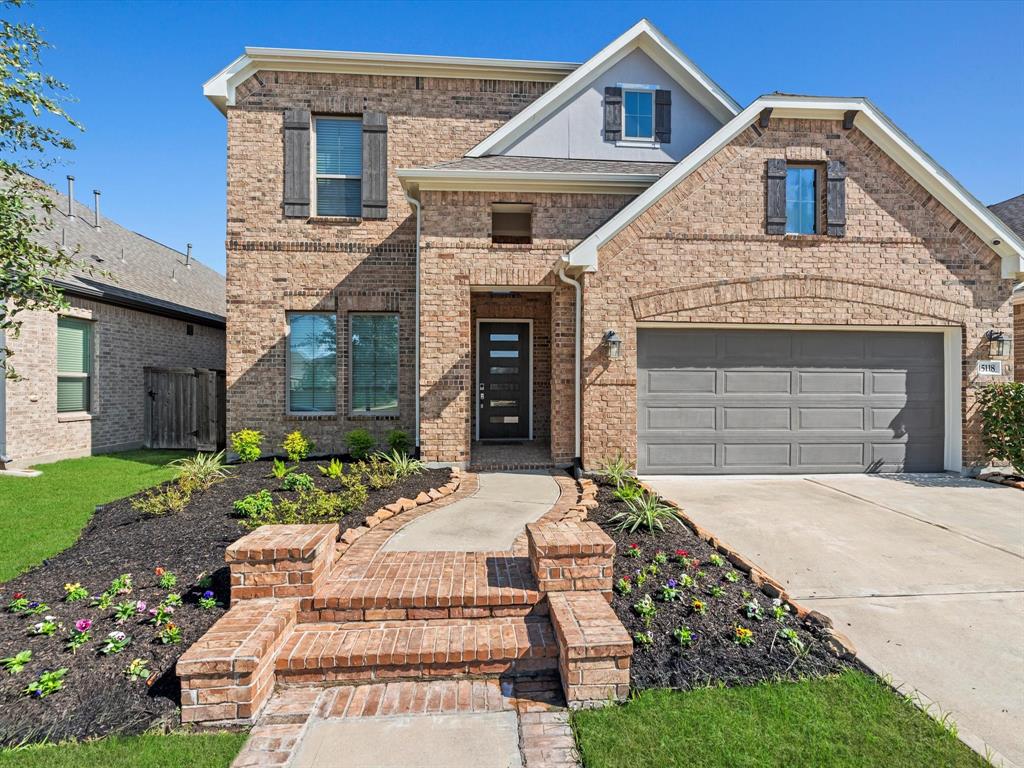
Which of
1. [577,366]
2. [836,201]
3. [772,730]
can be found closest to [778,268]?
[836,201]

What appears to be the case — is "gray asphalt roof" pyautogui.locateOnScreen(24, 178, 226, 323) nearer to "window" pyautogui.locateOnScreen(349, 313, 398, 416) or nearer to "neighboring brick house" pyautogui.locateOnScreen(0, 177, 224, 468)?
"neighboring brick house" pyautogui.locateOnScreen(0, 177, 224, 468)

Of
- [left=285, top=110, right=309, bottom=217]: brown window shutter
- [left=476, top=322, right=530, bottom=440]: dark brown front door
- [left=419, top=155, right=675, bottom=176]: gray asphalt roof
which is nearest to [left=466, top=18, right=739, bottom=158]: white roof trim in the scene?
[left=419, top=155, right=675, bottom=176]: gray asphalt roof

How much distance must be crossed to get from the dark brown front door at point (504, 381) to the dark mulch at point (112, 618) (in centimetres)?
450

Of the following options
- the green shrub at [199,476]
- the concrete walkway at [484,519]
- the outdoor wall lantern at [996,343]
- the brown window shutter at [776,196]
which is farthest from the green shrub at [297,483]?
the outdoor wall lantern at [996,343]

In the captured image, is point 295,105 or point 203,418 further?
point 203,418

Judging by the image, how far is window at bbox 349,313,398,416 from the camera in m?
9.70

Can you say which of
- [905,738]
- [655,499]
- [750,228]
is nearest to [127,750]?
[905,738]

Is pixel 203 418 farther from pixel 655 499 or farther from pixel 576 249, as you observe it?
pixel 655 499

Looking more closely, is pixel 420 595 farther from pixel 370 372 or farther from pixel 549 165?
pixel 549 165

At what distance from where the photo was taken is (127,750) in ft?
8.37

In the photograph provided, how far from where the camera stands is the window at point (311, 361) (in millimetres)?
9680

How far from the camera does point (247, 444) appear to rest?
8.98m

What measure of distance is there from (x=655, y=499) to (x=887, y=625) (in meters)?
2.30

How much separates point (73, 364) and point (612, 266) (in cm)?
1083
